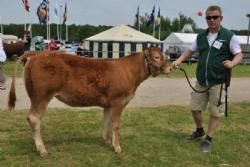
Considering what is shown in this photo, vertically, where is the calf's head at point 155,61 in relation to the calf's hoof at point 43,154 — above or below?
above

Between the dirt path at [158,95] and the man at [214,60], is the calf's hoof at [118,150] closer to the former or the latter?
the man at [214,60]

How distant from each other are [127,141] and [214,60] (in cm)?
203

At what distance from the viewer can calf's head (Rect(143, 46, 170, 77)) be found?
6.86 m

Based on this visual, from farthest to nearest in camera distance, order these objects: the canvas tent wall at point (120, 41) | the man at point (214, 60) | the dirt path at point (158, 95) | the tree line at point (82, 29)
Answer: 1. the tree line at point (82, 29)
2. the canvas tent wall at point (120, 41)
3. the dirt path at point (158, 95)
4. the man at point (214, 60)

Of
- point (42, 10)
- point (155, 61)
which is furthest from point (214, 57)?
point (42, 10)

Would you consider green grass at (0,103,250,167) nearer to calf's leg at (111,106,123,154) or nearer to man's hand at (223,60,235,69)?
calf's leg at (111,106,123,154)

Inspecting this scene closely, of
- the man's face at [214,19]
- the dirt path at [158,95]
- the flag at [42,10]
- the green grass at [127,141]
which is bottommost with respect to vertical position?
the dirt path at [158,95]

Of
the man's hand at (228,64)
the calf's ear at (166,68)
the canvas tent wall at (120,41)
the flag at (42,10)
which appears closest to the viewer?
the man's hand at (228,64)

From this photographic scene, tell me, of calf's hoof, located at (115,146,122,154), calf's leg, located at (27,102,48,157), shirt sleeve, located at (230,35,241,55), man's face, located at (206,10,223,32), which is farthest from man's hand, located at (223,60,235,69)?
calf's leg, located at (27,102,48,157)

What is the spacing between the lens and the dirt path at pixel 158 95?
456 inches

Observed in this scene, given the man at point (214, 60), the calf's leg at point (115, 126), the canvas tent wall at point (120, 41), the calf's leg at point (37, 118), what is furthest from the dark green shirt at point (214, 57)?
the canvas tent wall at point (120, 41)

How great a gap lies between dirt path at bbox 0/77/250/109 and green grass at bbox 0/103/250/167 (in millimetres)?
1497

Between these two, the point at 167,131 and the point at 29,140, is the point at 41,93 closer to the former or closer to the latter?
the point at 29,140

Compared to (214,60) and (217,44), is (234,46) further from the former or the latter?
(214,60)
